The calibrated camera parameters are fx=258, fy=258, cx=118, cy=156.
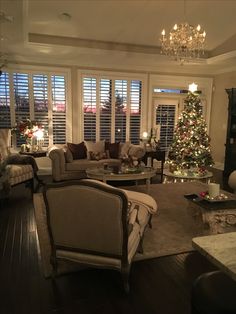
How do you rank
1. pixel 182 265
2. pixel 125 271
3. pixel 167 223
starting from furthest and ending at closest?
pixel 167 223 < pixel 182 265 < pixel 125 271

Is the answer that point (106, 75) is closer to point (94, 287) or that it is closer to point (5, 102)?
point (5, 102)

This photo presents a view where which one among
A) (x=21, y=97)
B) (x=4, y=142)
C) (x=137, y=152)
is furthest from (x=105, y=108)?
(x=4, y=142)

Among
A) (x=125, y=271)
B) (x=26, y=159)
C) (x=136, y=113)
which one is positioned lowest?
(x=125, y=271)

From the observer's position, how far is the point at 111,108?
7.51m

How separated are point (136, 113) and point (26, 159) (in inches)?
149

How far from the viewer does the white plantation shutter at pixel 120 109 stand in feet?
24.6

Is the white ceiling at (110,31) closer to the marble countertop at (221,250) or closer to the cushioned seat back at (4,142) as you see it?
the cushioned seat back at (4,142)

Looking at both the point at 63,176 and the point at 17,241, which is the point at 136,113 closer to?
the point at 63,176

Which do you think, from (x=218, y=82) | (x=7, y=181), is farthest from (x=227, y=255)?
(x=218, y=82)

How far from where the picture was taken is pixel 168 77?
794cm

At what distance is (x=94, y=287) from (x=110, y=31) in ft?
17.4

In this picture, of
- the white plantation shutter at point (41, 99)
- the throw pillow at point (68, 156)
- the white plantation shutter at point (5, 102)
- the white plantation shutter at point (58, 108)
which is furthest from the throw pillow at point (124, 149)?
the white plantation shutter at point (5, 102)

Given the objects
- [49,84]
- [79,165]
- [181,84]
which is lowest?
[79,165]

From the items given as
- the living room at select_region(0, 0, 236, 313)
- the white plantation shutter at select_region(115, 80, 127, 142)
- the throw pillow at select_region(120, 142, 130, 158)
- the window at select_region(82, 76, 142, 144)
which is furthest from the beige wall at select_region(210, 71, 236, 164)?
the throw pillow at select_region(120, 142, 130, 158)
